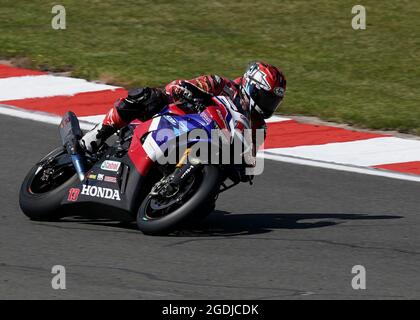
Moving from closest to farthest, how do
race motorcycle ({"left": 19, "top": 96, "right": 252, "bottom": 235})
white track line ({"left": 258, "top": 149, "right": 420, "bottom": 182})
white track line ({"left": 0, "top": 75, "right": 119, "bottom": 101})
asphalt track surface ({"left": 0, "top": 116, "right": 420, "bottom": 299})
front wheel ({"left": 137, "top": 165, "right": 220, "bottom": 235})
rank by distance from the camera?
asphalt track surface ({"left": 0, "top": 116, "right": 420, "bottom": 299})
front wheel ({"left": 137, "top": 165, "right": 220, "bottom": 235})
race motorcycle ({"left": 19, "top": 96, "right": 252, "bottom": 235})
white track line ({"left": 258, "top": 149, "right": 420, "bottom": 182})
white track line ({"left": 0, "top": 75, "right": 119, "bottom": 101})

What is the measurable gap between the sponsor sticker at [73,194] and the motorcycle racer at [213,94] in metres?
0.50

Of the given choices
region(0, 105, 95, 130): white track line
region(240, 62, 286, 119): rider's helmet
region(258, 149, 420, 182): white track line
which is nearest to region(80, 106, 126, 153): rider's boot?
region(240, 62, 286, 119): rider's helmet

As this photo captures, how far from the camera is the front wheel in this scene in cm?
855

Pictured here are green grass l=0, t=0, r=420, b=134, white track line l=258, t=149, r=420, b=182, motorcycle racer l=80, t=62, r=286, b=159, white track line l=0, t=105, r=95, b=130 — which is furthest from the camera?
green grass l=0, t=0, r=420, b=134

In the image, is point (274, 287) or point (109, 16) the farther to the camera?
point (109, 16)

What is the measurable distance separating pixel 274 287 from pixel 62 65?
7.29m

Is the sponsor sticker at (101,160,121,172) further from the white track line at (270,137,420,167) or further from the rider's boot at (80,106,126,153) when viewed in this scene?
the white track line at (270,137,420,167)

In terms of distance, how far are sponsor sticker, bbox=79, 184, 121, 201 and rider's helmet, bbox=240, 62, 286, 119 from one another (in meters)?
1.16

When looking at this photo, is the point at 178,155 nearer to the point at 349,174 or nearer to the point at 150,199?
the point at 150,199

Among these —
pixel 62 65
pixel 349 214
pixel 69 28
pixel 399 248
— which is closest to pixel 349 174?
pixel 349 214

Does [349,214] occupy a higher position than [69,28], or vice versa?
[69,28]

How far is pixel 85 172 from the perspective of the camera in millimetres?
9188
